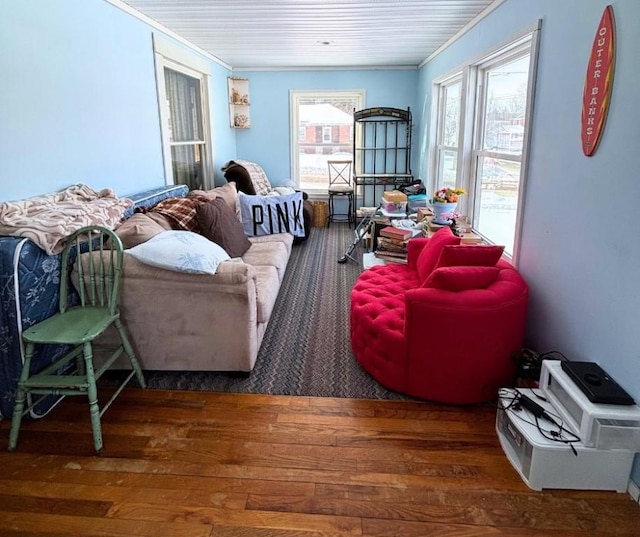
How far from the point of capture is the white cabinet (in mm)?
6637

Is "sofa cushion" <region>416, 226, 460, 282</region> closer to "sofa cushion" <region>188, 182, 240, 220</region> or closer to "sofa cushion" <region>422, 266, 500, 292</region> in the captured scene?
"sofa cushion" <region>422, 266, 500, 292</region>

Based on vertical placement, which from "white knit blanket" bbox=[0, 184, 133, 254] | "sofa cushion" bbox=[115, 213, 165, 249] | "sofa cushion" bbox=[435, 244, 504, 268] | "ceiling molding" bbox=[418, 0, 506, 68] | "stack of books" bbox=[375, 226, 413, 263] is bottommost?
"stack of books" bbox=[375, 226, 413, 263]

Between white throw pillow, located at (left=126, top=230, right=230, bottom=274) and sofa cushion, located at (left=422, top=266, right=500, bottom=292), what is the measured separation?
1.14m

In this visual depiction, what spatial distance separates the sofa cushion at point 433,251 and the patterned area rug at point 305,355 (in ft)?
2.24

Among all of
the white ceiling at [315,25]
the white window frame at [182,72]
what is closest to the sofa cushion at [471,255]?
the white ceiling at [315,25]

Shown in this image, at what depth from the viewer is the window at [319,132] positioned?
6883 millimetres

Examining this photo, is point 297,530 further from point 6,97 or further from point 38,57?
point 38,57

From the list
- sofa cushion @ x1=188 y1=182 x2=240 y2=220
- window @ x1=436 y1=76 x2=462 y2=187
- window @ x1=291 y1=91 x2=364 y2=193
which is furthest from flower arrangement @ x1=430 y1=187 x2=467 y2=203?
window @ x1=291 y1=91 x2=364 y2=193

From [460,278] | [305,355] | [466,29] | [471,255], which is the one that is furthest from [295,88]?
[460,278]

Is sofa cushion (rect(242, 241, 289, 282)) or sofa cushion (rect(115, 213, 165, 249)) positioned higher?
sofa cushion (rect(115, 213, 165, 249))

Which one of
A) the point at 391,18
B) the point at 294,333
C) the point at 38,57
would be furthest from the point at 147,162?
the point at 391,18

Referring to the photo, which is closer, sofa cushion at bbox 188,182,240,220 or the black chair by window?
sofa cushion at bbox 188,182,240,220

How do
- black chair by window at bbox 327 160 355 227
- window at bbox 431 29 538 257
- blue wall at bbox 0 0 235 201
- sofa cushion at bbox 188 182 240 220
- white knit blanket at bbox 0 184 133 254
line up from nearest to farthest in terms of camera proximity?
white knit blanket at bbox 0 184 133 254, blue wall at bbox 0 0 235 201, window at bbox 431 29 538 257, sofa cushion at bbox 188 182 240 220, black chair by window at bbox 327 160 355 227

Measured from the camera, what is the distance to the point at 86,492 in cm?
183
